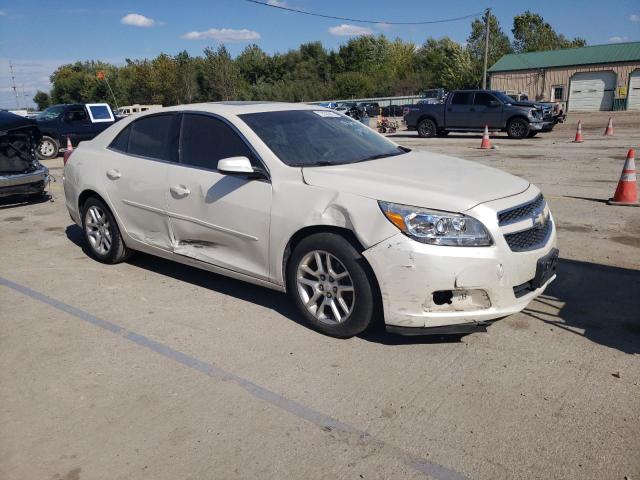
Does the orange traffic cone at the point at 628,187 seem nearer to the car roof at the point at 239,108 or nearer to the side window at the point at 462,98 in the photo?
the car roof at the point at 239,108

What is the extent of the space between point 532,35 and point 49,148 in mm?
75253

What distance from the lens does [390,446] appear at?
275 cm

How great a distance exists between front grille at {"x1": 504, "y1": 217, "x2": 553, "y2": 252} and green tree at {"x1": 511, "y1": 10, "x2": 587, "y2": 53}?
81759mm

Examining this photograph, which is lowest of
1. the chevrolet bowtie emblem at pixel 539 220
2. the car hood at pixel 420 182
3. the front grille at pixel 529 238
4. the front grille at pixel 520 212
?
the front grille at pixel 529 238

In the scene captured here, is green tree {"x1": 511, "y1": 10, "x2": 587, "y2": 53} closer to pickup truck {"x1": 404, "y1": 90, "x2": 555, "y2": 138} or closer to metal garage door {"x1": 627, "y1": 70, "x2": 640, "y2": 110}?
metal garage door {"x1": 627, "y1": 70, "x2": 640, "y2": 110}

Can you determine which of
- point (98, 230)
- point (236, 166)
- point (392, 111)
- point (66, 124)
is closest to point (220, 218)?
point (236, 166)

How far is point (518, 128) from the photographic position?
65.2 feet

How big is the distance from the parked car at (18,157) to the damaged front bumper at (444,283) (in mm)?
7326

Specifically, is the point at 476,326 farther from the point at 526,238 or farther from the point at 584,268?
the point at 584,268

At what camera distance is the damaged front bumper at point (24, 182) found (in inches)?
344

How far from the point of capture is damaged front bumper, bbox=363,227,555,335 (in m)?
3.44

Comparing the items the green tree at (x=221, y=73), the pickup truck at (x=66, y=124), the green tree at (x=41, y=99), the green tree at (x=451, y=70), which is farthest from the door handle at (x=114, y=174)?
the green tree at (x=41, y=99)

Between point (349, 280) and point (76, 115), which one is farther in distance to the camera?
point (76, 115)

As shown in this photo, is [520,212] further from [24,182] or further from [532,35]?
[532,35]
